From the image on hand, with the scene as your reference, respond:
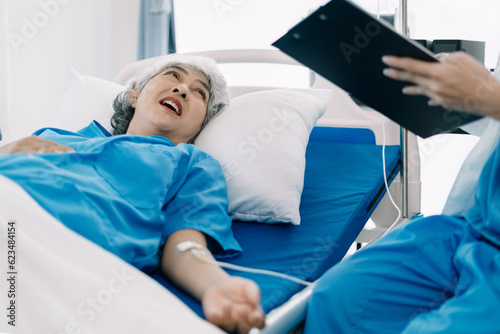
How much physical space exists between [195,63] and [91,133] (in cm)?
41

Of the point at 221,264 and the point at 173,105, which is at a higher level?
the point at 173,105

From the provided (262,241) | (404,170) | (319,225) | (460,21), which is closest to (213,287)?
(262,241)

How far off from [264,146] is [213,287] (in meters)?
0.79

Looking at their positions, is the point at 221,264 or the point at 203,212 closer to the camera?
the point at 221,264

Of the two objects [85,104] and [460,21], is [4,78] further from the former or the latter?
[460,21]

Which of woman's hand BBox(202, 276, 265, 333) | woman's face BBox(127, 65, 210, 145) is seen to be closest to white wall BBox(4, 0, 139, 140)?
woman's face BBox(127, 65, 210, 145)

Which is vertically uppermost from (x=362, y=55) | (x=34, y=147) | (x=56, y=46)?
(x=362, y=55)

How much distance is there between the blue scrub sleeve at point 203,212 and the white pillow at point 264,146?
0.18 m

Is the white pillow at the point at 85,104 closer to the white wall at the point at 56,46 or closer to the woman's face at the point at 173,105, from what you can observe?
the woman's face at the point at 173,105

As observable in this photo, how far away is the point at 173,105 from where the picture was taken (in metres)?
1.63

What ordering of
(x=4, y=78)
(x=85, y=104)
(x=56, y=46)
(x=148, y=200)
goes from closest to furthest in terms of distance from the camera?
(x=148, y=200), (x=85, y=104), (x=4, y=78), (x=56, y=46)

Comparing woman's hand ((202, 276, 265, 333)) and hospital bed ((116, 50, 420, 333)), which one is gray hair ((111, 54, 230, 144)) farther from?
woman's hand ((202, 276, 265, 333))

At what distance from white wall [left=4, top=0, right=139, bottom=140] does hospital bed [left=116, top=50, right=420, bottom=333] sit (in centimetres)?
119

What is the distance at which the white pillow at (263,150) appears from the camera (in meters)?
1.54
